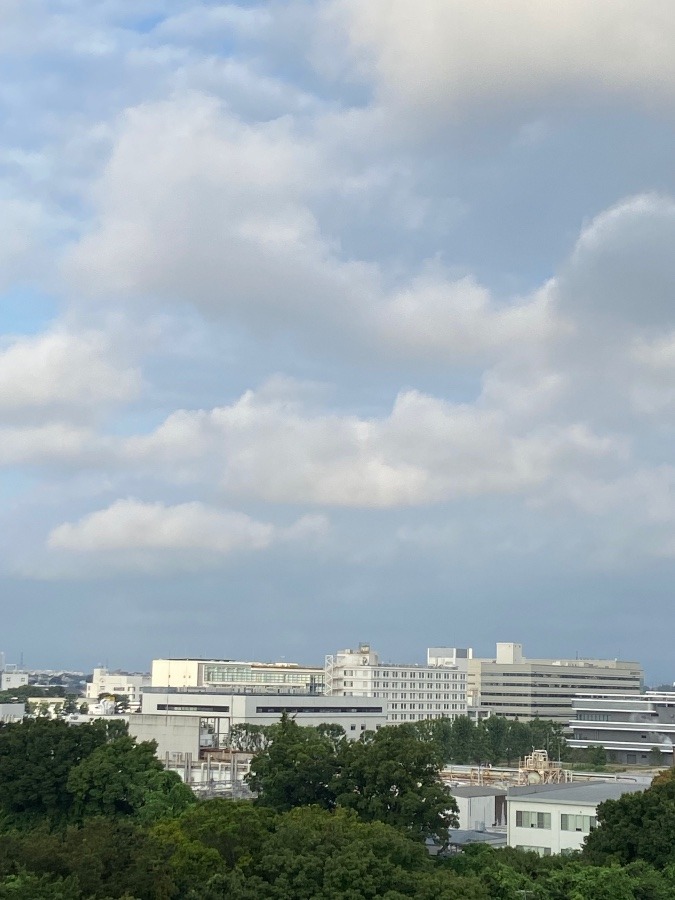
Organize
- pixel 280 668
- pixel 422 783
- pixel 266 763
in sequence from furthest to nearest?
pixel 280 668 → pixel 266 763 → pixel 422 783

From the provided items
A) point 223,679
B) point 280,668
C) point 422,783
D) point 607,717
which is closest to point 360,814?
point 422,783

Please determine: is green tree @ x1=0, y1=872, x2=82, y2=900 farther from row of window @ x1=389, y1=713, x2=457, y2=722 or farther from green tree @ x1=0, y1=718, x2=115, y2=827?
row of window @ x1=389, y1=713, x2=457, y2=722

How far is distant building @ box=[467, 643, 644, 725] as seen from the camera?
Result: 16562 centimetres

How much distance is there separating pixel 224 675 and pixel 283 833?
441 feet

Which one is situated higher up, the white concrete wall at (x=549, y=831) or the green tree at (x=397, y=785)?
the green tree at (x=397, y=785)

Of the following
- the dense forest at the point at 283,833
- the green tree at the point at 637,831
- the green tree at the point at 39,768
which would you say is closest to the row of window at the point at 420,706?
the dense forest at the point at 283,833

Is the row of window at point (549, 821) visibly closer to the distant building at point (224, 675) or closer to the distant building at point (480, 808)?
the distant building at point (480, 808)

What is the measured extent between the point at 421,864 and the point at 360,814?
28.5 ft

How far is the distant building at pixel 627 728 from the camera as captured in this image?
4985 inches

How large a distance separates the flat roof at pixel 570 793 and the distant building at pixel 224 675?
100068 mm

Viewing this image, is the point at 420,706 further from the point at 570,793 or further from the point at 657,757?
the point at 570,793

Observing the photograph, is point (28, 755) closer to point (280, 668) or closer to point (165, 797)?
point (165, 797)

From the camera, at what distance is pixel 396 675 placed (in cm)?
15188

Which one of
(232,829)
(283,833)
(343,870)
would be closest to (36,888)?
(343,870)
